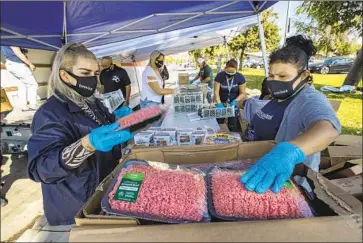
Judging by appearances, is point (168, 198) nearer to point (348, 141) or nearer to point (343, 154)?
point (343, 154)

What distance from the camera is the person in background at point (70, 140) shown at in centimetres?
112

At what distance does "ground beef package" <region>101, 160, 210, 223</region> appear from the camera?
2.43 ft

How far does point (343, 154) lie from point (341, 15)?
30.7ft

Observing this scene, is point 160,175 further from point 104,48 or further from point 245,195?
point 104,48

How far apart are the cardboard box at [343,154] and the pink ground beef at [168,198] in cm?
238

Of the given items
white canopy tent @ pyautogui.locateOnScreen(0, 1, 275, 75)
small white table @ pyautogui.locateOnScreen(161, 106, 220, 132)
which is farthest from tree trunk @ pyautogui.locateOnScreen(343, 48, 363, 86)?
small white table @ pyautogui.locateOnScreen(161, 106, 220, 132)

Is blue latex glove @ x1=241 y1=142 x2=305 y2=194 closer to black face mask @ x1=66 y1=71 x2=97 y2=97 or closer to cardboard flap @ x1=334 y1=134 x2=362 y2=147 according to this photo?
black face mask @ x1=66 y1=71 x2=97 y2=97

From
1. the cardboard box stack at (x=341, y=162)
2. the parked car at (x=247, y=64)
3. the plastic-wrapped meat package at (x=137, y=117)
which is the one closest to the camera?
the plastic-wrapped meat package at (x=137, y=117)

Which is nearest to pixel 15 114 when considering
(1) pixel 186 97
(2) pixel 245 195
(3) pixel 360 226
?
(1) pixel 186 97

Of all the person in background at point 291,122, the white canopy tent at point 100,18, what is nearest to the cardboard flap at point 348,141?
the white canopy tent at point 100,18

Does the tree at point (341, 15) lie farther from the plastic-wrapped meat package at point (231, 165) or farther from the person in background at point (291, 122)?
the plastic-wrapped meat package at point (231, 165)

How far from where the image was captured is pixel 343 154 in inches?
110

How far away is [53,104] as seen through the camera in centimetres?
130

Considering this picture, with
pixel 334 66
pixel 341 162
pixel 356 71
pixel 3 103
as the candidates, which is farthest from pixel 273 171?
pixel 334 66
